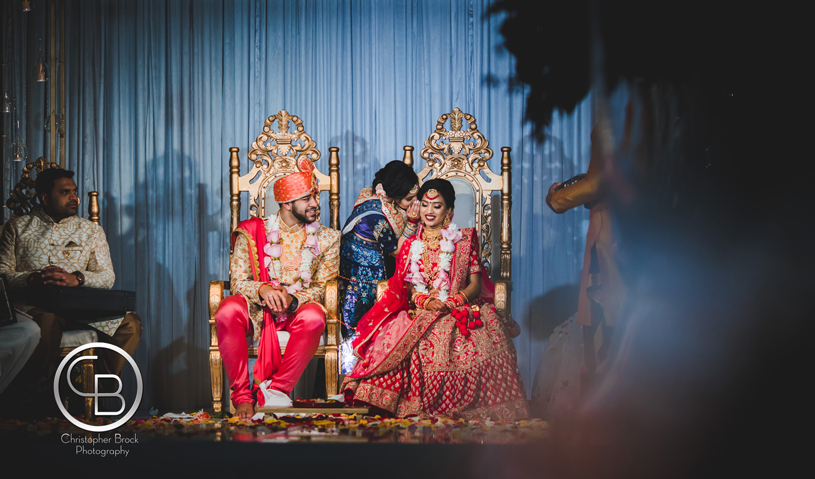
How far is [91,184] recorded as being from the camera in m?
4.14

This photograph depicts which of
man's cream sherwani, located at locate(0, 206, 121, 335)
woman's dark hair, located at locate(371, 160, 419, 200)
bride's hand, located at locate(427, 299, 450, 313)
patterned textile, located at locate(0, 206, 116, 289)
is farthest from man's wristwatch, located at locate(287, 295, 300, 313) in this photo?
patterned textile, located at locate(0, 206, 116, 289)

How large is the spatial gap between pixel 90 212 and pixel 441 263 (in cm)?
229

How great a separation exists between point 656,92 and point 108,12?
4580 mm

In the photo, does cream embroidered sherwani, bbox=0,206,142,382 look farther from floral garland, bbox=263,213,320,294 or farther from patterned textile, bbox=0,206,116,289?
floral garland, bbox=263,213,320,294

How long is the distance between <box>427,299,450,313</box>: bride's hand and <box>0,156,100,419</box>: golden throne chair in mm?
1563

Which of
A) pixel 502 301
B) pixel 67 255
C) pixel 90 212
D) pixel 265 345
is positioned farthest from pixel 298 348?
pixel 90 212

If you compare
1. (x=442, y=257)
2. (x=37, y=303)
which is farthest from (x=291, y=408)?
(x=37, y=303)

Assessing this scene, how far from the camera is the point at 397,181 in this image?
354cm

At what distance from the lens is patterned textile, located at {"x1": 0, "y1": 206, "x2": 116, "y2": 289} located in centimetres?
322

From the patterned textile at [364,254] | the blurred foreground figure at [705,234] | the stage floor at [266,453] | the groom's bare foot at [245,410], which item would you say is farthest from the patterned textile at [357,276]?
the blurred foreground figure at [705,234]

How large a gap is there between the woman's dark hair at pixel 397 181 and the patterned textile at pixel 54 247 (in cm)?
164

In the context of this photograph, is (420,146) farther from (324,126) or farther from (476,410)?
(476,410)

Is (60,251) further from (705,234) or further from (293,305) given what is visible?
(705,234)

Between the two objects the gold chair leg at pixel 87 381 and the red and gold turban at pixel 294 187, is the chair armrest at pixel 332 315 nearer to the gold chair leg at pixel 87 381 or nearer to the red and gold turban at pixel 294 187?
the red and gold turban at pixel 294 187
